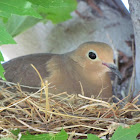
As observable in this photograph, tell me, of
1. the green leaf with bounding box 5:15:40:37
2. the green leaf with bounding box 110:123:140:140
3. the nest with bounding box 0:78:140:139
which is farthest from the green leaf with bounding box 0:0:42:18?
the green leaf with bounding box 5:15:40:37

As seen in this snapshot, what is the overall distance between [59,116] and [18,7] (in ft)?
2.60

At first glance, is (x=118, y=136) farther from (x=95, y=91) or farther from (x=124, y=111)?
(x=95, y=91)

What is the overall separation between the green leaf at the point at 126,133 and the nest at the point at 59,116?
0.16 m

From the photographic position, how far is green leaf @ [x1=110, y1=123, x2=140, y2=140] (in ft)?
6.18

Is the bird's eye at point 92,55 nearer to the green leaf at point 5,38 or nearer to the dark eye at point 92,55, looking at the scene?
the dark eye at point 92,55

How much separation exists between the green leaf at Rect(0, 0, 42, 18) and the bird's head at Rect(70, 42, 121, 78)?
1143 mm

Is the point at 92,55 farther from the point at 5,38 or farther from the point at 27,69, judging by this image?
the point at 5,38

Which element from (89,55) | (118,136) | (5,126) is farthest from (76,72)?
(118,136)

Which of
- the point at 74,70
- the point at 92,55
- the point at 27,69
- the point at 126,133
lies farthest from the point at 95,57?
the point at 126,133

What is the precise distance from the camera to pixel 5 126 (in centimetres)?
219

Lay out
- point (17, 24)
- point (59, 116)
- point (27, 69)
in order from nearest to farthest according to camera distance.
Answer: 1. point (59, 116)
2. point (27, 69)
3. point (17, 24)

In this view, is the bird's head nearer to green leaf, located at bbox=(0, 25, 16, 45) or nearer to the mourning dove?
the mourning dove

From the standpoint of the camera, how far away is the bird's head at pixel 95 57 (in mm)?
2941

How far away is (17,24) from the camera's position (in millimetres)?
3357
